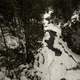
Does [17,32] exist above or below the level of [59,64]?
above

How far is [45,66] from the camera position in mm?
11609

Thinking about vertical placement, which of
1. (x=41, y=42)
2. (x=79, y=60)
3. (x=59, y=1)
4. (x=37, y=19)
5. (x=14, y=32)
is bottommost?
(x=79, y=60)

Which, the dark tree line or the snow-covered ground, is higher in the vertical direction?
the dark tree line

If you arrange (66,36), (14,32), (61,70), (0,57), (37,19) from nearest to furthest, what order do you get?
1. (0,57)
2. (61,70)
3. (14,32)
4. (66,36)
5. (37,19)

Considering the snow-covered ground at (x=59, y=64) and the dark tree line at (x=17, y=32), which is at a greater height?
the dark tree line at (x=17, y=32)

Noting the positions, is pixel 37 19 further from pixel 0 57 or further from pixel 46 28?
pixel 0 57

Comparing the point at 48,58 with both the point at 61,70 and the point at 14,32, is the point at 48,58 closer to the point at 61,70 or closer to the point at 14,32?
the point at 61,70

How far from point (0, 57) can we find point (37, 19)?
15.5 metres

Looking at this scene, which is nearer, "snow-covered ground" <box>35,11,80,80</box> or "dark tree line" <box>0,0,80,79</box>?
"snow-covered ground" <box>35,11,80,80</box>

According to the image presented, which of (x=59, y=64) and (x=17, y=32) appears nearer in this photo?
(x=59, y=64)

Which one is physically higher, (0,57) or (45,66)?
(0,57)

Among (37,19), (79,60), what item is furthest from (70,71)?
(37,19)

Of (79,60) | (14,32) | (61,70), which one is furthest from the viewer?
(14,32)

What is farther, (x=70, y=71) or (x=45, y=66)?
(x=45, y=66)
